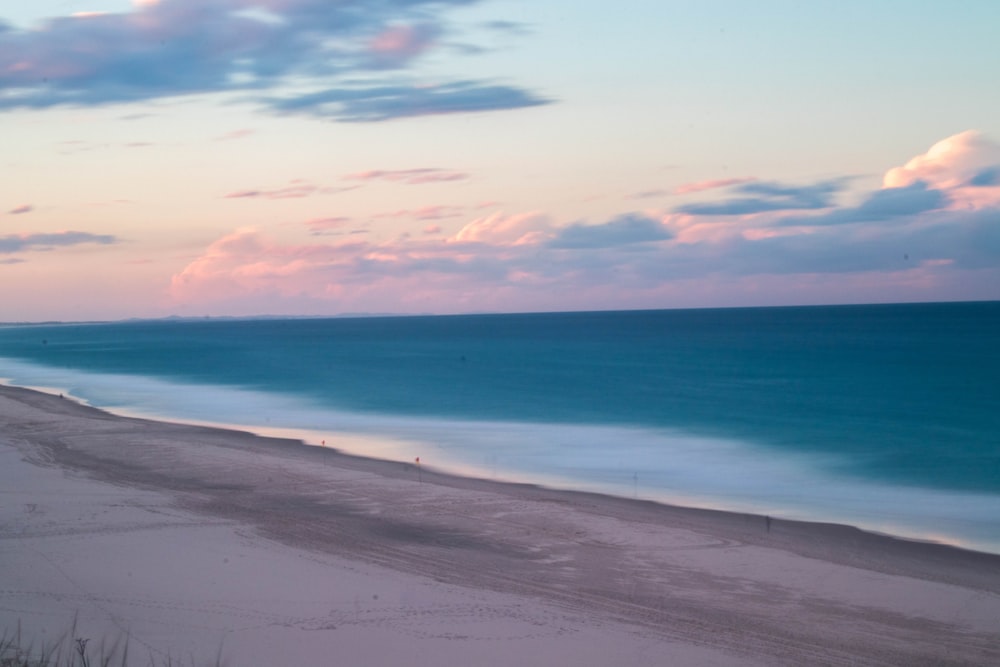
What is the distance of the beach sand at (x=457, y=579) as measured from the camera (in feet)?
31.6

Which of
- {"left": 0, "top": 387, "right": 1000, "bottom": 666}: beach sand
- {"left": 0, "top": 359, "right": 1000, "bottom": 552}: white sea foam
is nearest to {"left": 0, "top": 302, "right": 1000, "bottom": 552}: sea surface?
{"left": 0, "top": 359, "right": 1000, "bottom": 552}: white sea foam

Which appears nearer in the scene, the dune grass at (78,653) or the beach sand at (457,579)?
the dune grass at (78,653)

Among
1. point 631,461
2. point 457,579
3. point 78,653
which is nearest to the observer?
point 78,653

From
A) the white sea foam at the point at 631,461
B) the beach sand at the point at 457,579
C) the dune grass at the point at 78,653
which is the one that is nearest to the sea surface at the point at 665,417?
the white sea foam at the point at 631,461

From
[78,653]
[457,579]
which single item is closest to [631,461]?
[457,579]

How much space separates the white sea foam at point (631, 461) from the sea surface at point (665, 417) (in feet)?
0.24

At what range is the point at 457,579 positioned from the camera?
467 inches

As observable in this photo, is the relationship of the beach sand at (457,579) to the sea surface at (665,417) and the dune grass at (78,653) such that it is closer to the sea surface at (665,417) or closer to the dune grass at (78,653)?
the dune grass at (78,653)

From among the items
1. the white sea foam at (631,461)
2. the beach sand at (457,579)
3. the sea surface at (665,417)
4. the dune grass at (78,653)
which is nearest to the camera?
the dune grass at (78,653)

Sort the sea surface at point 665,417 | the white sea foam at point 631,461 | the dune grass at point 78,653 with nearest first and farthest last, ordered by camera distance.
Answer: the dune grass at point 78,653 → the white sea foam at point 631,461 → the sea surface at point 665,417

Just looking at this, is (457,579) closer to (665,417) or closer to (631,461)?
(631,461)

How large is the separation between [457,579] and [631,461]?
39.9ft

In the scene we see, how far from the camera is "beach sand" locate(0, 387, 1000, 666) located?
964 cm

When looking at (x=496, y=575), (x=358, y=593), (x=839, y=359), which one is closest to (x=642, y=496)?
(x=496, y=575)
